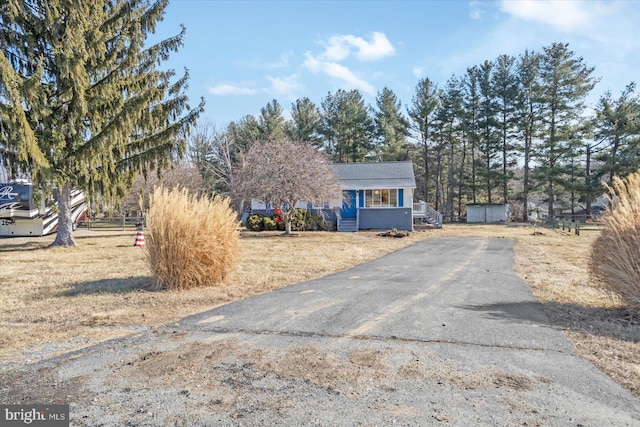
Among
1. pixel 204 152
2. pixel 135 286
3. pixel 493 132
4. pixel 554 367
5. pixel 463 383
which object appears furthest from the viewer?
pixel 204 152

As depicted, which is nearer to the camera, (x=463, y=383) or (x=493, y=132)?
(x=463, y=383)

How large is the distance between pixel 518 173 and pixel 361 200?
2768 centimetres

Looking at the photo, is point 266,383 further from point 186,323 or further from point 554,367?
point 554,367

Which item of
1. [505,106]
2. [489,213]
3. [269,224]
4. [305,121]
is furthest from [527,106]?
[269,224]

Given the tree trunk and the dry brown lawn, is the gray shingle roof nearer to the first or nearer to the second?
the dry brown lawn

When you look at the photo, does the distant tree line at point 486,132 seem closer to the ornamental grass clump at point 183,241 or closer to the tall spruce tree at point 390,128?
the tall spruce tree at point 390,128

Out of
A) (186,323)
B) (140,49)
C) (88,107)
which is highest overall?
(140,49)

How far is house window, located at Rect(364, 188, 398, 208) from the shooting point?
24.7 m

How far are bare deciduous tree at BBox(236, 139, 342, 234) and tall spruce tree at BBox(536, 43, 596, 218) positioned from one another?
23228 mm

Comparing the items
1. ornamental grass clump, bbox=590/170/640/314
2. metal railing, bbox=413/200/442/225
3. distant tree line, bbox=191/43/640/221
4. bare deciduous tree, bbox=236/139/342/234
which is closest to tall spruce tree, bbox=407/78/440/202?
distant tree line, bbox=191/43/640/221

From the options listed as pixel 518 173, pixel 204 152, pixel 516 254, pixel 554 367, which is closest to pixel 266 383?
pixel 554 367

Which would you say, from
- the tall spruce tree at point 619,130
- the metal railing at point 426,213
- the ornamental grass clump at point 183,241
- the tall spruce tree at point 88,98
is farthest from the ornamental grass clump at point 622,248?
the tall spruce tree at point 619,130

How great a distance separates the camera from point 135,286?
7.29m

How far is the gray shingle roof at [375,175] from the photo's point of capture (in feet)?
80.7
